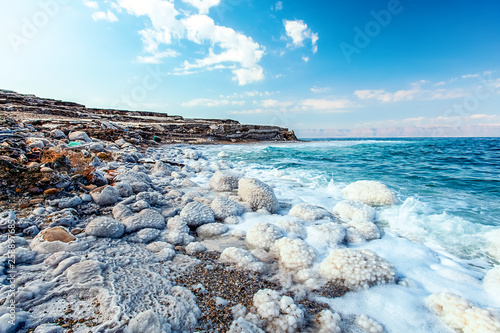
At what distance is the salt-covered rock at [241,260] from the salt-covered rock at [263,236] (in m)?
0.32

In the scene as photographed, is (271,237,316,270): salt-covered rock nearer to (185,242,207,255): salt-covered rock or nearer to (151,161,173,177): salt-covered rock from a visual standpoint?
(185,242,207,255): salt-covered rock

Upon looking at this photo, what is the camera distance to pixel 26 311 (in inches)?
53.7

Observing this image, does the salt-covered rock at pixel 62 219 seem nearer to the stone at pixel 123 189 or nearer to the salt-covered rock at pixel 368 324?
the stone at pixel 123 189

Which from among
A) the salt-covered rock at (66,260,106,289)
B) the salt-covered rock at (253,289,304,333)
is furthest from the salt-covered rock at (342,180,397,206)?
the salt-covered rock at (66,260,106,289)

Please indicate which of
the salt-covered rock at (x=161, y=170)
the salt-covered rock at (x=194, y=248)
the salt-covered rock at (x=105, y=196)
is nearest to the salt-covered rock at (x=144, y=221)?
the salt-covered rock at (x=194, y=248)

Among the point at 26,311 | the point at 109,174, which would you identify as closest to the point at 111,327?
the point at 26,311

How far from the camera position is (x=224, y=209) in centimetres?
347

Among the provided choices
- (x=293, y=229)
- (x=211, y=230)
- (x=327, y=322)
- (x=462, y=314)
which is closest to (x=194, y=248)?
(x=211, y=230)

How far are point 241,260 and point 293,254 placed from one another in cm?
55

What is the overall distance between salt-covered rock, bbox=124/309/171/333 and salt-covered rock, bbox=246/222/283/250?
1395 millimetres

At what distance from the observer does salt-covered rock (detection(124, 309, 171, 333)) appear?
1.30 meters

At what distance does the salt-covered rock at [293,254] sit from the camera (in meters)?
2.22

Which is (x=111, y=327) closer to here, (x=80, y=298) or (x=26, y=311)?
(x=80, y=298)

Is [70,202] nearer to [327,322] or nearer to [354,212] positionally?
[327,322]
